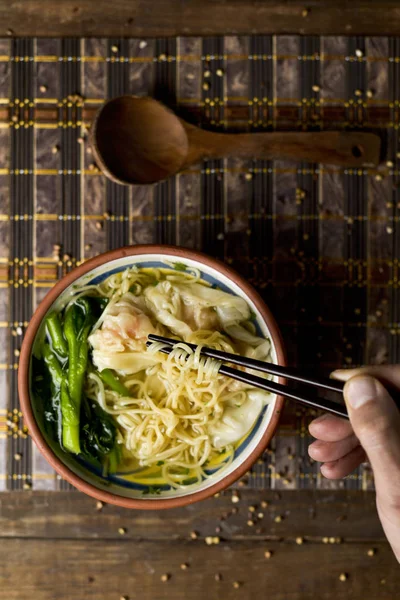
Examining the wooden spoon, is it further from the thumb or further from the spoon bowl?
the thumb

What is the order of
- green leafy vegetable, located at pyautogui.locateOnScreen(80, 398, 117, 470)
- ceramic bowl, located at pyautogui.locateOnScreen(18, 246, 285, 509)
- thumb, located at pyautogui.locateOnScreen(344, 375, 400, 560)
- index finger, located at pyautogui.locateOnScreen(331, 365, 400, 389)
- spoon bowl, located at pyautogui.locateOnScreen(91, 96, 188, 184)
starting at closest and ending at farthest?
thumb, located at pyautogui.locateOnScreen(344, 375, 400, 560), index finger, located at pyautogui.locateOnScreen(331, 365, 400, 389), ceramic bowl, located at pyautogui.locateOnScreen(18, 246, 285, 509), green leafy vegetable, located at pyautogui.locateOnScreen(80, 398, 117, 470), spoon bowl, located at pyautogui.locateOnScreen(91, 96, 188, 184)

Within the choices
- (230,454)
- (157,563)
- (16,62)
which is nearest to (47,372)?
(230,454)

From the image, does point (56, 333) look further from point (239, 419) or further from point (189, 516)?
point (189, 516)

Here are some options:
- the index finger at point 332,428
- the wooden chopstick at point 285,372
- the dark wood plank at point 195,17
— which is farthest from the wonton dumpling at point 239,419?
the dark wood plank at point 195,17

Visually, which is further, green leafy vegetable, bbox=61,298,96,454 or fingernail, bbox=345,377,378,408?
green leafy vegetable, bbox=61,298,96,454

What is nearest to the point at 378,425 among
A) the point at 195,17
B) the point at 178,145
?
the point at 178,145

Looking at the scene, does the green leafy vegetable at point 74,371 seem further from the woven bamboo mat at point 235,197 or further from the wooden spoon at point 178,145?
the wooden spoon at point 178,145

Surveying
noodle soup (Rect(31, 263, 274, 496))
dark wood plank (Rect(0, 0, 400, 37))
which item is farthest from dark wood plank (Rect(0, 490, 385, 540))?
dark wood plank (Rect(0, 0, 400, 37))
